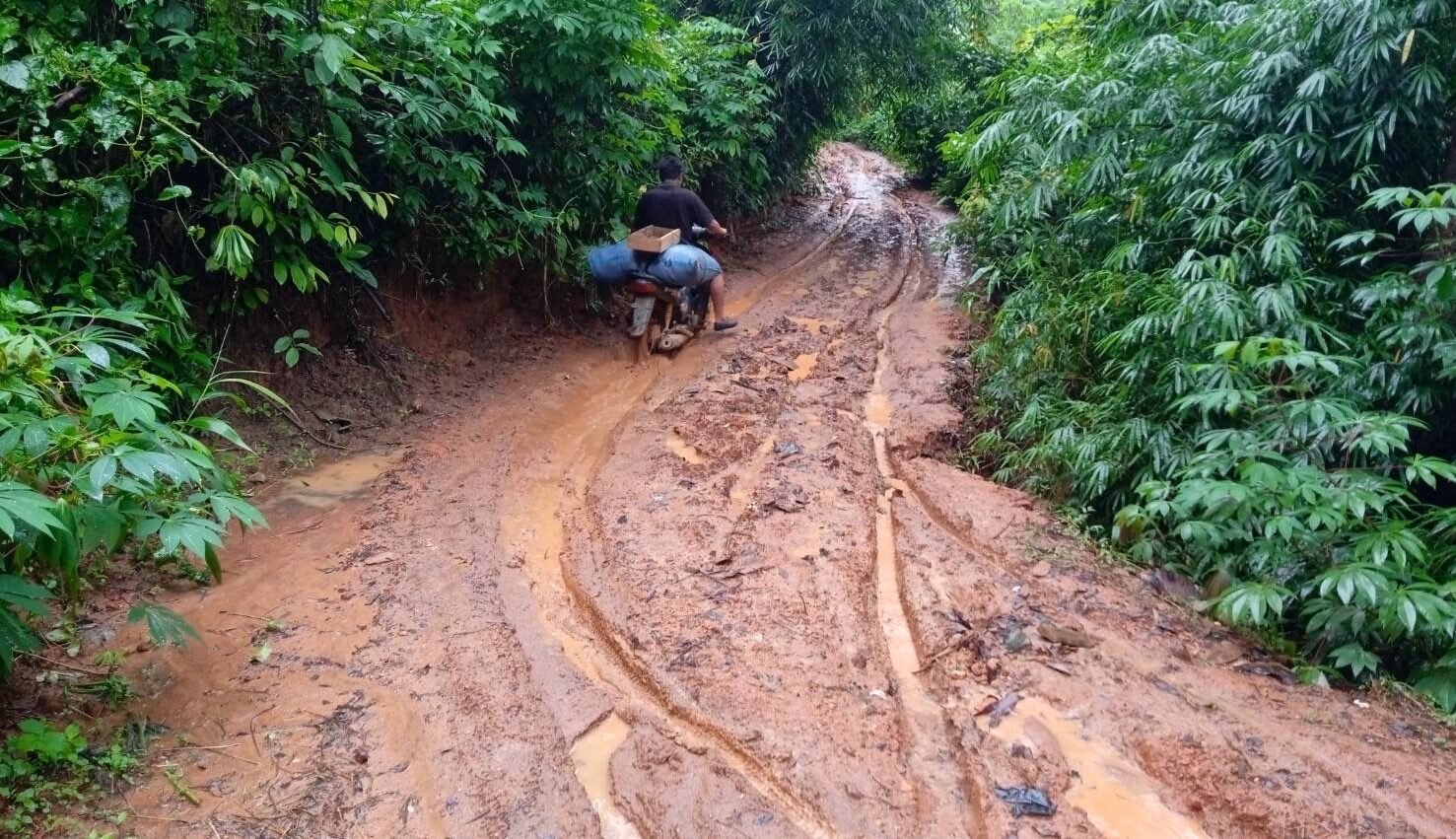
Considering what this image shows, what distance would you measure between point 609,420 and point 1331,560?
380 centimetres

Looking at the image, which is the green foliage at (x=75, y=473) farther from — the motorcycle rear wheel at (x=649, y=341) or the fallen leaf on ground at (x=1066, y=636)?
the motorcycle rear wheel at (x=649, y=341)

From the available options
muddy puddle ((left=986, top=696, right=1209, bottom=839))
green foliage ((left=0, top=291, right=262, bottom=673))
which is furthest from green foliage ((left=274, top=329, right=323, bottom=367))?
muddy puddle ((left=986, top=696, right=1209, bottom=839))

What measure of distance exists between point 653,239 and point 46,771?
15.1 feet

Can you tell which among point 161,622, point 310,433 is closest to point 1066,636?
point 161,622

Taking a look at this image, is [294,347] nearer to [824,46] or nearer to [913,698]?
[913,698]

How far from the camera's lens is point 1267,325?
4051 millimetres

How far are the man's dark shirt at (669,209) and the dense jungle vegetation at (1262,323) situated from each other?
231cm

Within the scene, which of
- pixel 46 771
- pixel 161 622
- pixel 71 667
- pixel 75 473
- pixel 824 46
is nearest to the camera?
pixel 75 473

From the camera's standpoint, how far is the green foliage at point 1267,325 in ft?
10.9

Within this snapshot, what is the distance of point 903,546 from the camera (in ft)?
13.2

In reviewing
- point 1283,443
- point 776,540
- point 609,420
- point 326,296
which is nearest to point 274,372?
point 326,296

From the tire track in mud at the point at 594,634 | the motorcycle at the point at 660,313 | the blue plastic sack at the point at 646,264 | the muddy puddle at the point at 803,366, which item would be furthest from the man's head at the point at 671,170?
the tire track in mud at the point at 594,634

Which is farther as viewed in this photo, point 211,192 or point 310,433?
point 310,433

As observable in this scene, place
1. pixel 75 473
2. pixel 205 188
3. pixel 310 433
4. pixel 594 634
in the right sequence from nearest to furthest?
pixel 75 473, pixel 594 634, pixel 205 188, pixel 310 433
